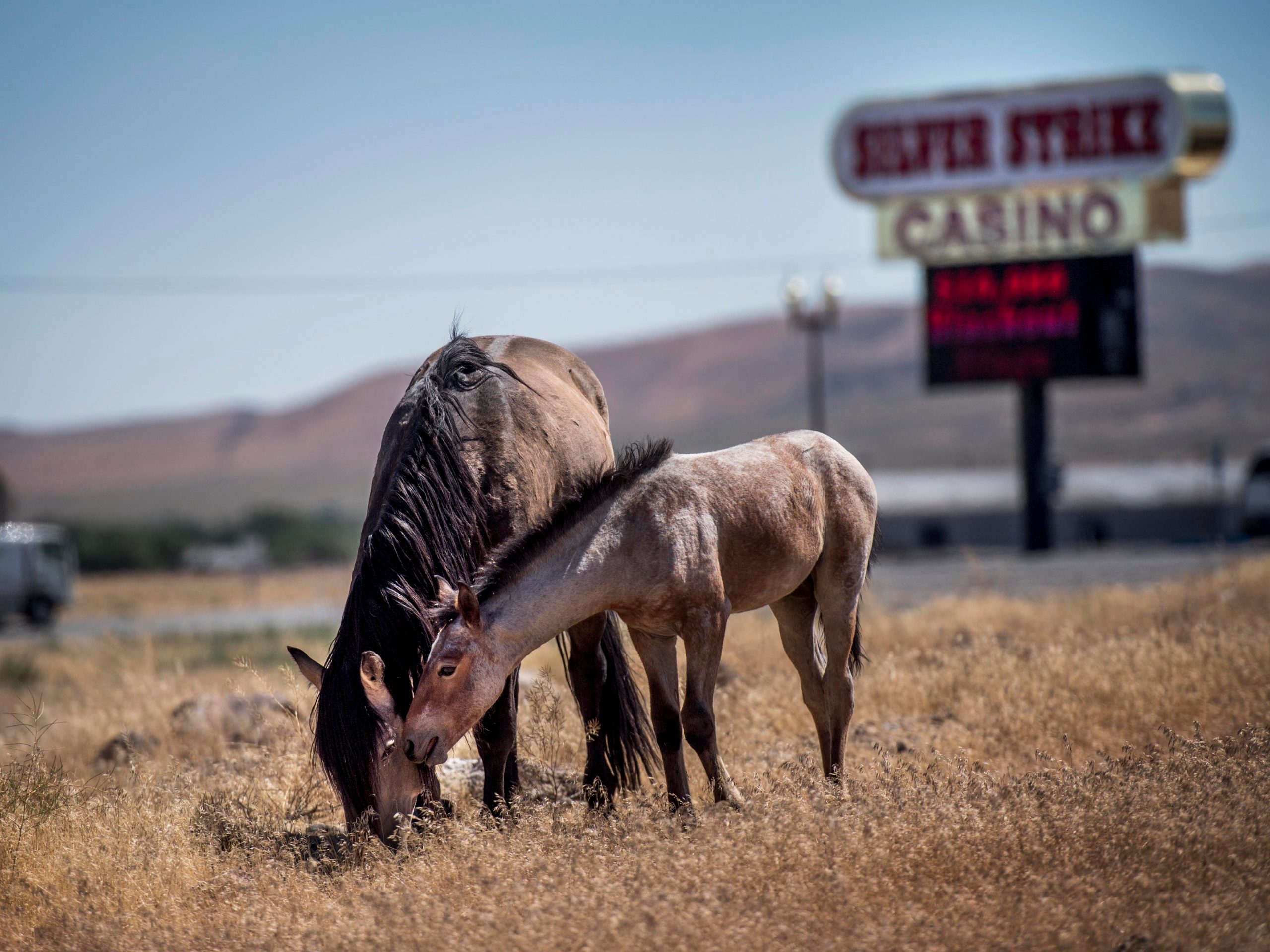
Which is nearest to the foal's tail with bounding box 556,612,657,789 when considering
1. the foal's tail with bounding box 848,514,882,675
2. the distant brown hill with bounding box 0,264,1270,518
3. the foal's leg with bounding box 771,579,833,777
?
the foal's leg with bounding box 771,579,833,777

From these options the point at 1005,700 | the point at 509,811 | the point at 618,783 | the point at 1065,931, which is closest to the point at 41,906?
the point at 509,811

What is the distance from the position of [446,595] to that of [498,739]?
103 centimetres

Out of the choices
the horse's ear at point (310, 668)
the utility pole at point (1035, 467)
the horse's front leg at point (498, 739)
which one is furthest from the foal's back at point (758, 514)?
the utility pole at point (1035, 467)

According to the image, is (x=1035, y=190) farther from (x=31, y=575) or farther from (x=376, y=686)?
(x=31, y=575)

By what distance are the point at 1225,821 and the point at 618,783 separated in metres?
2.61

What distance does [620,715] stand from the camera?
5.77 m

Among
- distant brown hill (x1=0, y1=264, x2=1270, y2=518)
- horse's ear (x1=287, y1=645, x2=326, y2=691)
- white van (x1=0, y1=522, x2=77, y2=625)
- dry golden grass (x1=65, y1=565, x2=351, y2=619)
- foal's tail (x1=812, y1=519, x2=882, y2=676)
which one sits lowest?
Answer: distant brown hill (x1=0, y1=264, x2=1270, y2=518)

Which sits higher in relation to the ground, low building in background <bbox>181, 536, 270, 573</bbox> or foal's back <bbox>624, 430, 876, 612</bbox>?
foal's back <bbox>624, 430, 876, 612</bbox>

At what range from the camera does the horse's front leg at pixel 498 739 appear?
5352 mm

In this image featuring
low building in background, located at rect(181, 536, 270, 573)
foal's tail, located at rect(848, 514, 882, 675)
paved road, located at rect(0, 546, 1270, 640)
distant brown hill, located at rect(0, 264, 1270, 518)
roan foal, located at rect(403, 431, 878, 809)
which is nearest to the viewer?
roan foal, located at rect(403, 431, 878, 809)

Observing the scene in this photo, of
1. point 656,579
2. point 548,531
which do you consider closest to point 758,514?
point 656,579

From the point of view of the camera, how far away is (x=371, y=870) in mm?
4516

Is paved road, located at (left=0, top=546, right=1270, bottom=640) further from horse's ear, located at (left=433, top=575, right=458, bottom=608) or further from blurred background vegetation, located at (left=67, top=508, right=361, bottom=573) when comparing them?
blurred background vegetation, located at (left=67, top=508, right=361, bottom=573)

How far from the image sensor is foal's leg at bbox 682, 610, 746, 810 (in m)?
4.77
